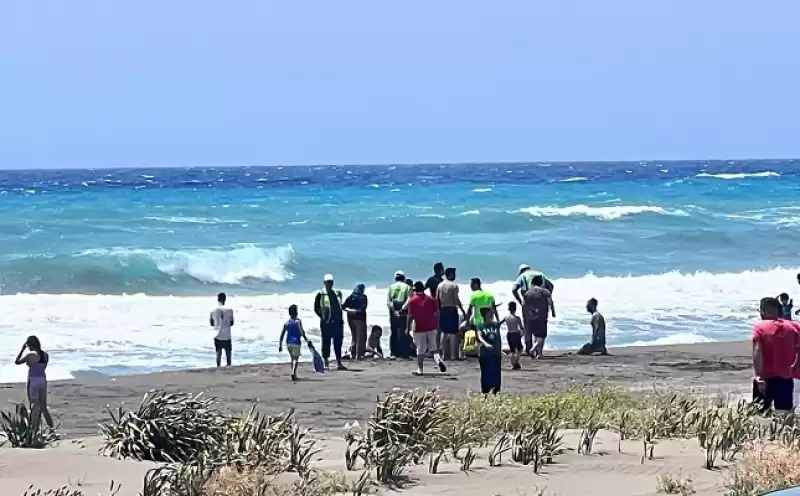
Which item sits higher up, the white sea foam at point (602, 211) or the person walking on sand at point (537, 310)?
the white sea foam at point (602, 211)

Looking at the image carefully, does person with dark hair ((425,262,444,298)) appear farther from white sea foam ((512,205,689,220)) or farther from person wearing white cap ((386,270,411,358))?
white sea foam ((512,205,689,220))

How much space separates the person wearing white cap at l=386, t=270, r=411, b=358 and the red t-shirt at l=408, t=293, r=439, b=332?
1210 mm

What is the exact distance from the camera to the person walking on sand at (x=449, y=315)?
57.4ft

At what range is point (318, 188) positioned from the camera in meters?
75.4

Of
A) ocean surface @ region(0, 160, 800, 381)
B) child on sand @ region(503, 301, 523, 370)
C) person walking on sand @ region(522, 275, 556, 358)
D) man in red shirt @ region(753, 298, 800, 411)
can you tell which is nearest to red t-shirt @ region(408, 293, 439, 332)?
child on sand @ region(503, 301, 523, 370)

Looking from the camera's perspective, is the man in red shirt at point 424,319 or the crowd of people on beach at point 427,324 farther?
the man in red shirt at point 424,319

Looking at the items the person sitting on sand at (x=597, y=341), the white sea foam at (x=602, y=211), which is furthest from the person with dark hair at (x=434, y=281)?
the white sea foam at (x=602, y=211)

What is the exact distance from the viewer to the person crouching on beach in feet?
43.6

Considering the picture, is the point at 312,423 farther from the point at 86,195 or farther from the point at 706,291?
the point at 86,195

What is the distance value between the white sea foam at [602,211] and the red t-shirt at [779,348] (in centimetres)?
3833

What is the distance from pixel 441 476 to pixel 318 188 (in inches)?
2645

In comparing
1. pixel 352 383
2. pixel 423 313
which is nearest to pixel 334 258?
pixel 423 313

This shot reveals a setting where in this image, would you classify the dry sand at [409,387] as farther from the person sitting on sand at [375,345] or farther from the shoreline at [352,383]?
the person sitting on sand at [375,345]

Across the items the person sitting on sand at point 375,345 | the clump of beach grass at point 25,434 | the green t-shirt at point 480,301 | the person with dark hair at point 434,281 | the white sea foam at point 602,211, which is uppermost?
the white sea foam at point 602,211
